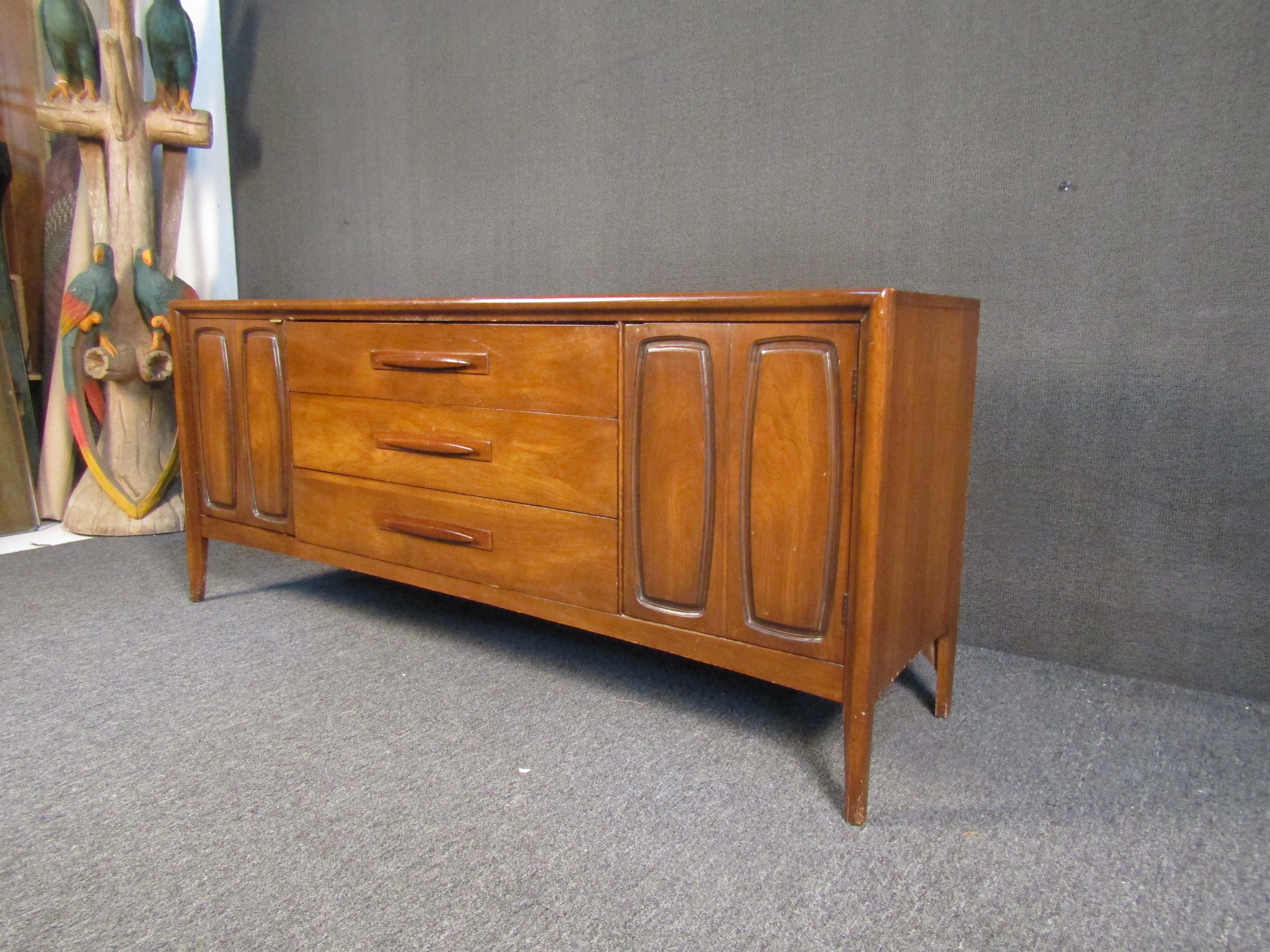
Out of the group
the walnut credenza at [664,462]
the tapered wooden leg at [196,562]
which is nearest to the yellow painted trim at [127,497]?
the tapered wooden leg at [196,562]

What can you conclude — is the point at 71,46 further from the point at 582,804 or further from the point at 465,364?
the point at 582,804

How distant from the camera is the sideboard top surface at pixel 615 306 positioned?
108 cm

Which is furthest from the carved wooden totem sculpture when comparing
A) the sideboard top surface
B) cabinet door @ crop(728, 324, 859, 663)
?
cabinet door @ crop(728, 324, 859, 663)

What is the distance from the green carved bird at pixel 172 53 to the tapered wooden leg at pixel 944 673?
2530 millimetres

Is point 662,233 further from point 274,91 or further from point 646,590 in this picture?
point 274,91

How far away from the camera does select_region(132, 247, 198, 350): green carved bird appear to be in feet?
8.04

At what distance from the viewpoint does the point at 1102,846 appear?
1075 millimetres

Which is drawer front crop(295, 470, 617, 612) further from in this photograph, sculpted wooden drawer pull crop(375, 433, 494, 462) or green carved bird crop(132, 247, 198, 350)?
green carved bird crop(132, 247, 198, 350)

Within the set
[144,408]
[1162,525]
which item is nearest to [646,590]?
[1162,525]

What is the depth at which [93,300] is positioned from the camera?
2.36m

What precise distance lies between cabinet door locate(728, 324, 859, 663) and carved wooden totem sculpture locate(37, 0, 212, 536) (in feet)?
6.52

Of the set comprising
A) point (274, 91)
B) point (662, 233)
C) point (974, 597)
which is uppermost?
point (274, 91)

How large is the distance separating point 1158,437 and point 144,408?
2614mm

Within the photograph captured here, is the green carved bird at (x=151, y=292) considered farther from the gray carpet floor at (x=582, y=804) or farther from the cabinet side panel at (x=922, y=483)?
the cabinet side panel at (x=922, y=483)
